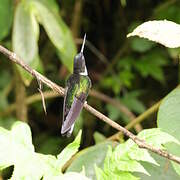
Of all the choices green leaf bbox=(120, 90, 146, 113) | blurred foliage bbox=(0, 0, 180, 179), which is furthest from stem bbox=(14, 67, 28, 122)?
green leaf bbox=(120, 90, 146, 113)

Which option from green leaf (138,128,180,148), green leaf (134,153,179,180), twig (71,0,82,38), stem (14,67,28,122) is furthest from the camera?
twig (71,0,82,38)

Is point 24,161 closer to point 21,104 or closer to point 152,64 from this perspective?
point 21,104

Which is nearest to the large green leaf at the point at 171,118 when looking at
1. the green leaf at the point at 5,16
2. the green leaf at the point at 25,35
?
the green leaf at the point at 25,35

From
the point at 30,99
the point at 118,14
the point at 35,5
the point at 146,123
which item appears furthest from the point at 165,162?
the point at 118,14

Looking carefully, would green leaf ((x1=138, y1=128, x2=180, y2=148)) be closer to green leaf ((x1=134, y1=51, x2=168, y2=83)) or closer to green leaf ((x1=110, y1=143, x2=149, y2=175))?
green leaf ((x1=110, y1=143, x2=149, y2=175))

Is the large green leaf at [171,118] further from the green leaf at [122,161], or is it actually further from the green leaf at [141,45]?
the green leaf at [141,45]

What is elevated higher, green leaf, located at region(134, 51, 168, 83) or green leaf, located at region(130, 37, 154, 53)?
green leaf, located at region(130, 37, 154, 53)
